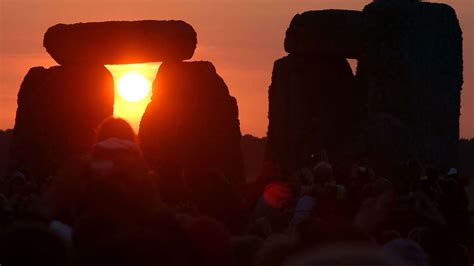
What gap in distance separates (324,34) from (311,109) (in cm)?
112

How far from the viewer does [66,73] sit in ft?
73.3

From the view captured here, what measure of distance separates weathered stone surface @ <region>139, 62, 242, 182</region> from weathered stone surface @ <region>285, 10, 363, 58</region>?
1356mm

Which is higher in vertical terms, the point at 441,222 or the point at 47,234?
the point at 47,234

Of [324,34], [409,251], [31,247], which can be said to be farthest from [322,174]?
[324,34]

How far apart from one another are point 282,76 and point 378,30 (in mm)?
3767

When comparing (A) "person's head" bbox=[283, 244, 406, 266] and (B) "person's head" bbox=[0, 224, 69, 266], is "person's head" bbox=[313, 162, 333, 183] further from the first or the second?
(A) "person's head" bbox=[283, 244, 406, 266]

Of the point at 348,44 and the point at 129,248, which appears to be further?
the point at 348,44

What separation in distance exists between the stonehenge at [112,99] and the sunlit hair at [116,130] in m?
14.3

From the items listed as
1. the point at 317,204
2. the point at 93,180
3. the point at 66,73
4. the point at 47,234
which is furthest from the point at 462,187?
the point at 66,73

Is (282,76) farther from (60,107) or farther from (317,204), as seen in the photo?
(317,204)

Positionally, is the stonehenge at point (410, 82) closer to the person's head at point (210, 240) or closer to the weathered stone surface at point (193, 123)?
the weathered stone surface at point (193, 123)

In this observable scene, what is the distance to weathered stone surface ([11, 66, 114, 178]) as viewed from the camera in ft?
72.8

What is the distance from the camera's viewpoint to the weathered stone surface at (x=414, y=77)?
56.8 ft

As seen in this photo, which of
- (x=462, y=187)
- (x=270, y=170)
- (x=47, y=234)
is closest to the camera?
(x=47, y=234)
